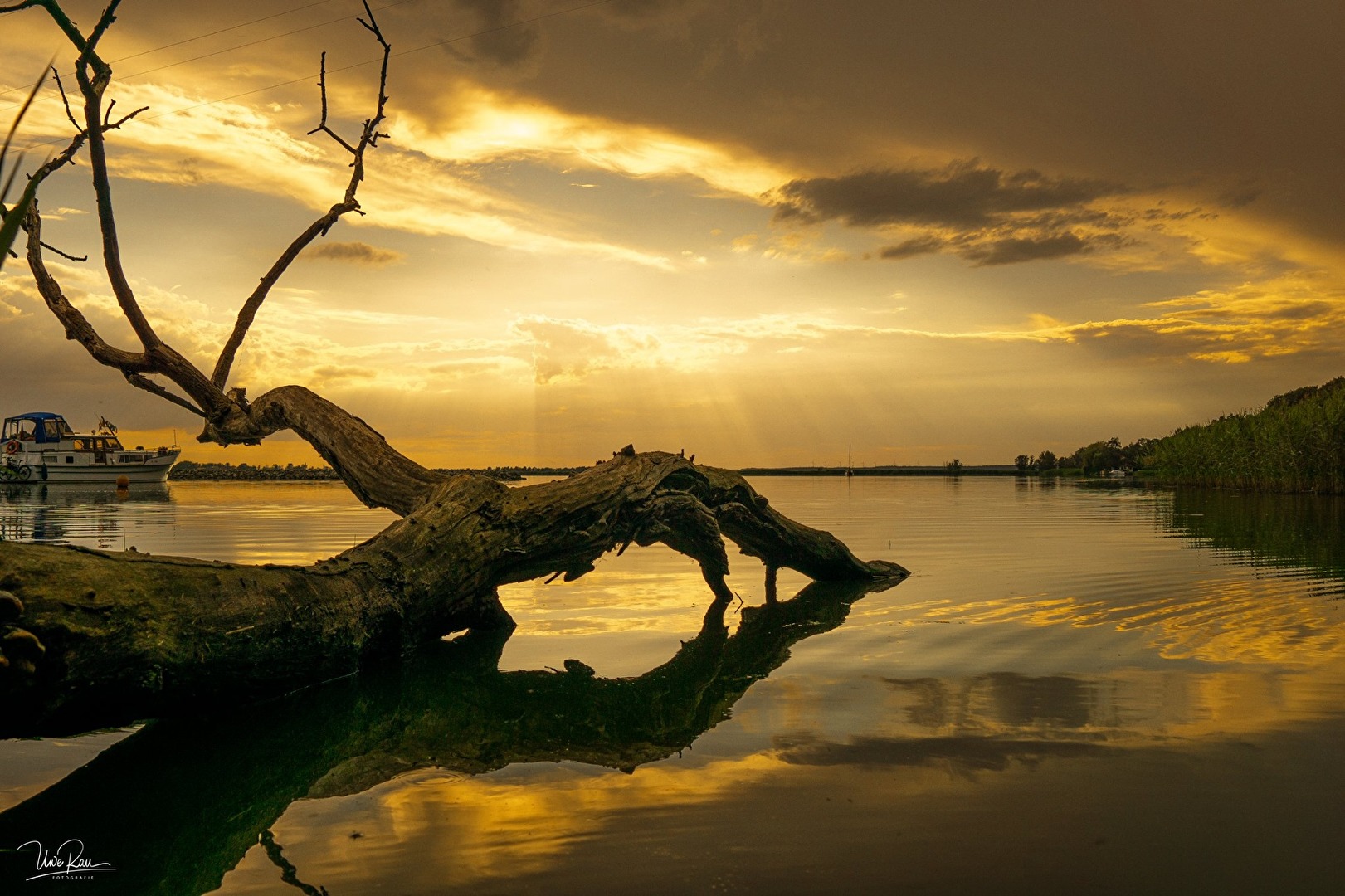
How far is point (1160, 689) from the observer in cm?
591

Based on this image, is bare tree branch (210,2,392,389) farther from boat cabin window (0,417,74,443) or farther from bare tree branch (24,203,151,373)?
boat cabin window (0,417,74,443)

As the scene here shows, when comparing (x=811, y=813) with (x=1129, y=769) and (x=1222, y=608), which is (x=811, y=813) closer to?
(x=1129, y=769)

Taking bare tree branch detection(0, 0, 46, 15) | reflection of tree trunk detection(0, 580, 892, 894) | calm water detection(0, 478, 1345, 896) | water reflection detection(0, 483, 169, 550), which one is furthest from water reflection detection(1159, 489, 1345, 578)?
water reflection detection(0, 483, 169, 550)

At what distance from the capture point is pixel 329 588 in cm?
652

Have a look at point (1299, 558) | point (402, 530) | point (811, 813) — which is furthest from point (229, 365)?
point (1299, 558)

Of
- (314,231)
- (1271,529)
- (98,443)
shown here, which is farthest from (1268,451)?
(98,443)

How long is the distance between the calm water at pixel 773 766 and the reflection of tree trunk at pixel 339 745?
0.07 feet

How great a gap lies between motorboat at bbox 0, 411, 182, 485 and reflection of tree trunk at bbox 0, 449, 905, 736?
5137 cm

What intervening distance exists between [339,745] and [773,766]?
2426 mm

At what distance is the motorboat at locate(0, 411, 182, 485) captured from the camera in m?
52.2

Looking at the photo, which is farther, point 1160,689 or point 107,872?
point 1160,689

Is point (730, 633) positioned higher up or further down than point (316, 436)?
further down

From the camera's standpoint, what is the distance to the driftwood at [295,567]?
454 cm

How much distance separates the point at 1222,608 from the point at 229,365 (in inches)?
422
